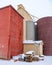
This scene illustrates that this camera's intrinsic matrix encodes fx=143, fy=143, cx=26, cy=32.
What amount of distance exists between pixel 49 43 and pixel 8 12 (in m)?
5.42

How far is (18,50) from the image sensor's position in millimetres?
10211

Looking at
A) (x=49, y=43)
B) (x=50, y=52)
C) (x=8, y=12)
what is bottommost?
(x=50, y=52)

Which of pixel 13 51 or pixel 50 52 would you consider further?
pixel 50 52

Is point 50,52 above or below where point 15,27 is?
below

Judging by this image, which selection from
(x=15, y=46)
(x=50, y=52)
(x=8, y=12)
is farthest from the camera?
(x=50, y=52)

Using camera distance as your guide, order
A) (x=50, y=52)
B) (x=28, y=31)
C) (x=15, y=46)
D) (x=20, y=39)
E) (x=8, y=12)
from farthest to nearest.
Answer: (x=28, y=31) → (x=50, y=52) → (x=20, y=39) → (x=15, y=46) → (x=8, y=12)

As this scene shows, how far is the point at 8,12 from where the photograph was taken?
8781 millimetres

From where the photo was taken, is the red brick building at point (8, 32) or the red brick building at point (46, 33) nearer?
the red brick building at point (8, 32)

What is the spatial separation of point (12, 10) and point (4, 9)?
51 centimetres

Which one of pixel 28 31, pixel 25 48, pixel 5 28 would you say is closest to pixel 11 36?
pixel 5 28

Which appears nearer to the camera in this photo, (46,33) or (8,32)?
(8,32)

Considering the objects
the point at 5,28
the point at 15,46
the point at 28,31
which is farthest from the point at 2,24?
the point at 28,31

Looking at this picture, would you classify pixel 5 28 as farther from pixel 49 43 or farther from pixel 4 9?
pixel 49 43

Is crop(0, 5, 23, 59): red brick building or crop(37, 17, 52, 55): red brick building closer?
crop(0, 5, 23, 59): red brick building
